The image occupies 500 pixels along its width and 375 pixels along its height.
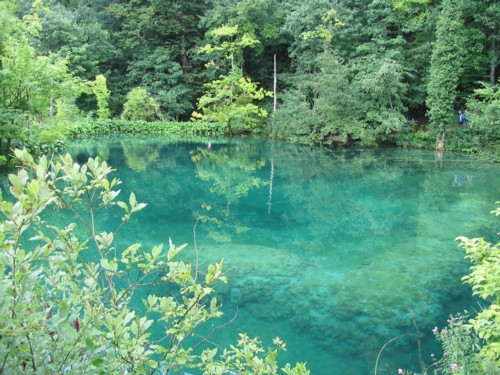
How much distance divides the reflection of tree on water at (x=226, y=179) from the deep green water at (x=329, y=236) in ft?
0.20

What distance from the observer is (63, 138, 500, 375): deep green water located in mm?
4770

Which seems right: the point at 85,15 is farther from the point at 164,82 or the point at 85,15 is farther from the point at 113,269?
the point at 113,269

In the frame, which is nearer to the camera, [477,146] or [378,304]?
[378,304]

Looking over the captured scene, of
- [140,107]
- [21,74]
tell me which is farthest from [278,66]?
[21,74]

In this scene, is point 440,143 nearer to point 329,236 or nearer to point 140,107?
point 329,236

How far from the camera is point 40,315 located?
4.75 ft

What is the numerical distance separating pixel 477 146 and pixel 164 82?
66.5 feet

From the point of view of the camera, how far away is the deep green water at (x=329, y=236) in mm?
4770

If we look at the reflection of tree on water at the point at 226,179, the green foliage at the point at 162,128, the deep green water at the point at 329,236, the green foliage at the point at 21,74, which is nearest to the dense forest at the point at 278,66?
the green foliage at the point at 21,74

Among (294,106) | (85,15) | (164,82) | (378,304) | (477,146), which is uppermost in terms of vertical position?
(85,15)

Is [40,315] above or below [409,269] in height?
above

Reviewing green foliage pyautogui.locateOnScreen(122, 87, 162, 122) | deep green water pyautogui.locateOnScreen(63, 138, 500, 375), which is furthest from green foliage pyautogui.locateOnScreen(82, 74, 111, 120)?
deep green water pyautogui.locateOnScreen(63, 138, 500, 375)

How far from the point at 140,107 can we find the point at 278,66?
396 inches

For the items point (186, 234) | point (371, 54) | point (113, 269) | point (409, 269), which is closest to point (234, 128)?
point (371, 54)
